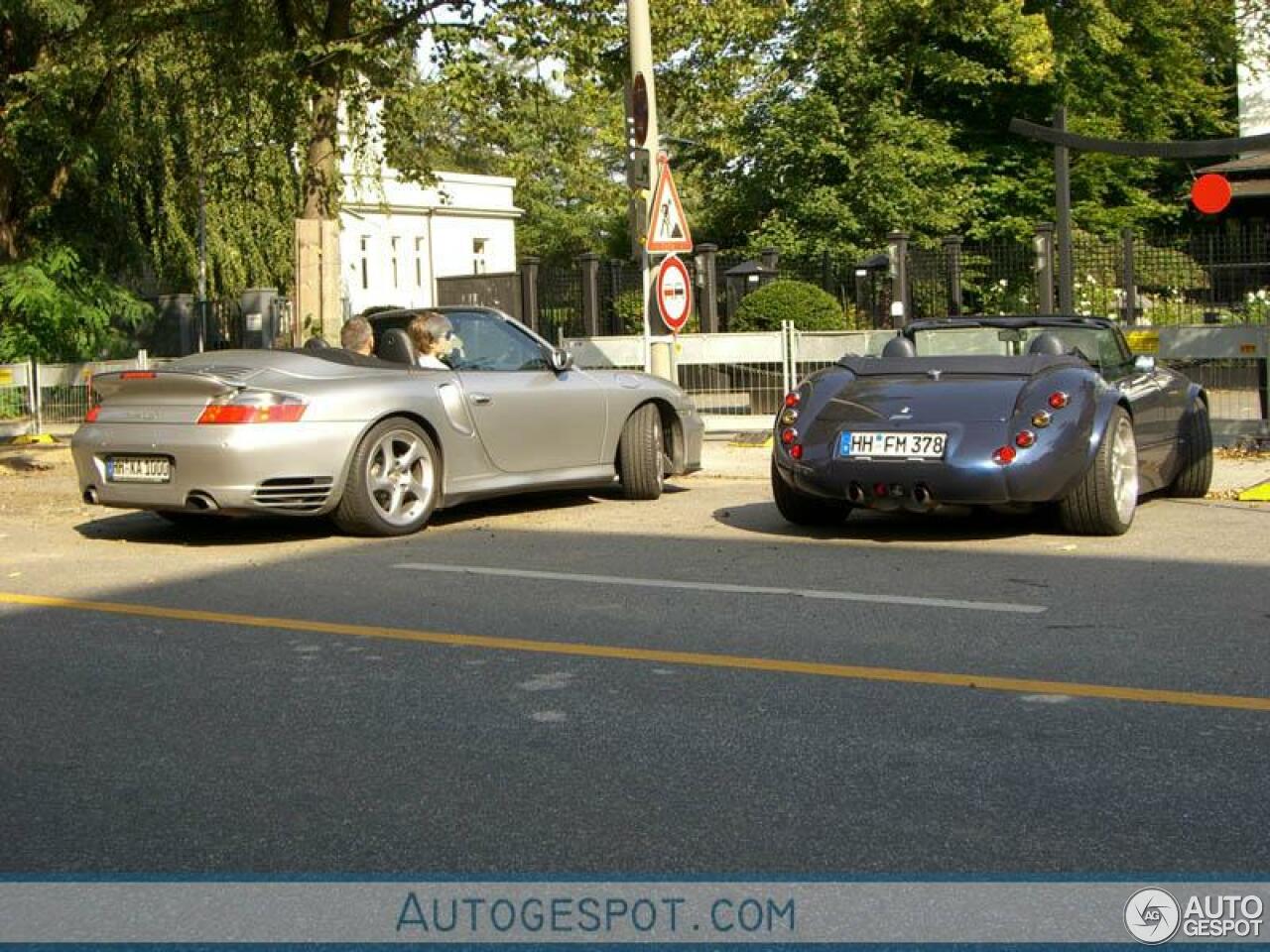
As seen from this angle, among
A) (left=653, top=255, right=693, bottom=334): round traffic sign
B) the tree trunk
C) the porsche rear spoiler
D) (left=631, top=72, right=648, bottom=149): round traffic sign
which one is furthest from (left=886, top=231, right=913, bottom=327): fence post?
the porsche rear spoiler

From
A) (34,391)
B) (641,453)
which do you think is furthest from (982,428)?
(34,391)

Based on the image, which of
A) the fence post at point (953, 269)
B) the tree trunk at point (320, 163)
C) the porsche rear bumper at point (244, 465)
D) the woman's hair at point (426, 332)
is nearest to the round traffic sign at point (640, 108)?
the tree trunk at point (320, 163)

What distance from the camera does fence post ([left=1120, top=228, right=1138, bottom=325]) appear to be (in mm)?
22953

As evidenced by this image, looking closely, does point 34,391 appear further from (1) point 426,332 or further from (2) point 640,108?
(1) point 426,332

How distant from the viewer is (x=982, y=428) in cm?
916

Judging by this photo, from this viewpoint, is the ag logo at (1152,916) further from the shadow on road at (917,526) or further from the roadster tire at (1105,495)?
the shadow on road at (917,526)

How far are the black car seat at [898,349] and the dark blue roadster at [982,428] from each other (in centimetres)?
1

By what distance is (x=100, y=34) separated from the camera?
20938 mm

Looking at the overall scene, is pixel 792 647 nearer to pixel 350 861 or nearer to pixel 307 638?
pixel 307 638

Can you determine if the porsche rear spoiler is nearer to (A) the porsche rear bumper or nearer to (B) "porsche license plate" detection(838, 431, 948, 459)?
(A) the porsche rear bumper

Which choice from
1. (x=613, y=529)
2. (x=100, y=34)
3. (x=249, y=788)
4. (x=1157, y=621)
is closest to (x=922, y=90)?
(x=100, y=34)

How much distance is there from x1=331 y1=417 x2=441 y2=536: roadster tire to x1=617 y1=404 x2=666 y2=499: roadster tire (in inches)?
70.7

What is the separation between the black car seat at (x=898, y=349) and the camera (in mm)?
10406

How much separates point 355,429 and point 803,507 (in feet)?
8.81
